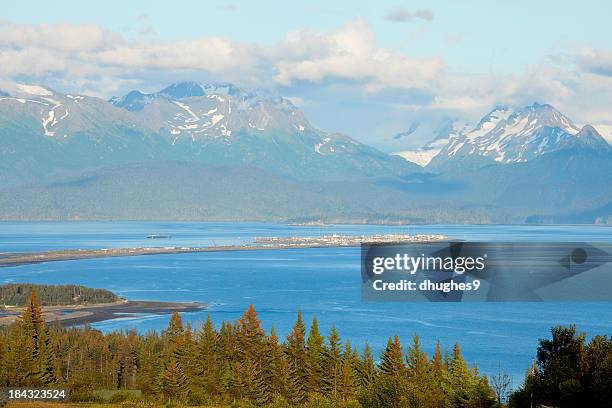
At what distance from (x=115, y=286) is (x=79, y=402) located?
90.9 meters

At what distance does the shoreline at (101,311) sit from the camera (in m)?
94.7

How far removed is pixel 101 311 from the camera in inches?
4067

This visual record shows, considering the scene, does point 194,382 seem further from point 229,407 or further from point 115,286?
point 115,286

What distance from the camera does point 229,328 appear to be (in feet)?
192

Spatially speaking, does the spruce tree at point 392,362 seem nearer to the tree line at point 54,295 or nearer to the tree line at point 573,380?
the tree line at point 573,380

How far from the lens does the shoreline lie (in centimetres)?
9474


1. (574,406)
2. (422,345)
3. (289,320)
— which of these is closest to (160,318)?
(289,320)

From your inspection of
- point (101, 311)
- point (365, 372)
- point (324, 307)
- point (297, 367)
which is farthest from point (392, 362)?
point (324, 307)

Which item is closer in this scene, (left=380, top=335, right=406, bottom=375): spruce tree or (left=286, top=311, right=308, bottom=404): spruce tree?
(left=380, top=335, right=406, bottom=375): spruce tree

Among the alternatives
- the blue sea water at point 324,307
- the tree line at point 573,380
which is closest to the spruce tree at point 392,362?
the tree line at point 573,380

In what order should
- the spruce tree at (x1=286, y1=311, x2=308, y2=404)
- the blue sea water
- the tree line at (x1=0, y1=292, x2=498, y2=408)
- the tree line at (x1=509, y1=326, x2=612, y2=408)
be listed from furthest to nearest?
the blue sea water
the spruce tree at (x1=286, y1=311, x2=308, y2=404)
the tree line at (x1=0, y1=292, x2=498, y2=408)
the tree line at (x1=509, y1=326, x2=612, y2=408)

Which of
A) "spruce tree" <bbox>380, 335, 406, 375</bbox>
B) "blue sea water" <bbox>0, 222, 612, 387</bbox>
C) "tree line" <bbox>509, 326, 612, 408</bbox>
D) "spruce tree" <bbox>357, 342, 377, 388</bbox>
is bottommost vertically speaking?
"blue sea water" <bbox>0, 222, 612, 387</bbox>

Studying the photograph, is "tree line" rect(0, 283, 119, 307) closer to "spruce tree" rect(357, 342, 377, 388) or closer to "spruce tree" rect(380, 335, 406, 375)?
"spruce tree" rect(357, 342, 377, 388)

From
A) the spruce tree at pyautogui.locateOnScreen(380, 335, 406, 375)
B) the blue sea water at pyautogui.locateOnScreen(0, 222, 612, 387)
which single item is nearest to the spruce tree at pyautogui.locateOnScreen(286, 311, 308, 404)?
the spruce tree at pyautogui.locateOnScreen(380, 335, 406, 375)
